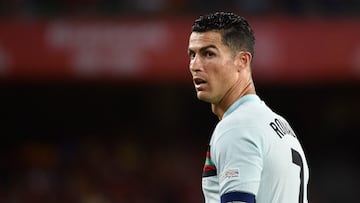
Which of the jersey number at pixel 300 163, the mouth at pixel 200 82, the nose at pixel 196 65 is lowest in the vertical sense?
the jersey number at pixel 300 163

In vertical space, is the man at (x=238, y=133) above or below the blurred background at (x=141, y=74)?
above

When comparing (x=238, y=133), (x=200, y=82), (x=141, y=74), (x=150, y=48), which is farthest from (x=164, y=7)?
(x=238, y=133)

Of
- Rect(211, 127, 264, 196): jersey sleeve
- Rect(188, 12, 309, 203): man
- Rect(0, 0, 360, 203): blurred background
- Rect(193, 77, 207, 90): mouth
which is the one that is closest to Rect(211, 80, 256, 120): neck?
Rect(188, 12, 309, 203): man

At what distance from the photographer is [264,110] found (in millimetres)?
3818

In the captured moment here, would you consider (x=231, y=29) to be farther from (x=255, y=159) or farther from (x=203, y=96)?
(x=255, y=159)

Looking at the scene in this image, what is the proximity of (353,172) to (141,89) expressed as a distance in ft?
10.4

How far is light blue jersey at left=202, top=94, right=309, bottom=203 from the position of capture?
3.54 m

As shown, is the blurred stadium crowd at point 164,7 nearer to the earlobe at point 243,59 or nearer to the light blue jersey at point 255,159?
the earlobe at point 243,59

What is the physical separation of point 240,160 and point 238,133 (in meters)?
0.11

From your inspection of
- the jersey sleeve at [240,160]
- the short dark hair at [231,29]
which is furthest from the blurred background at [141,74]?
the jersey sleeve at [240,160]

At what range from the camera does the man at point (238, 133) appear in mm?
3555

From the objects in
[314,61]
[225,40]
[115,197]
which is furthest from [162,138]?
[225,40]

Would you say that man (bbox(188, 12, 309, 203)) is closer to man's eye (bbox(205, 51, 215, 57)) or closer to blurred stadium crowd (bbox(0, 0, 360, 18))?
man's eye (bbox(205, 51, 215, 57))

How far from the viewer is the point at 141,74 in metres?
11.5
